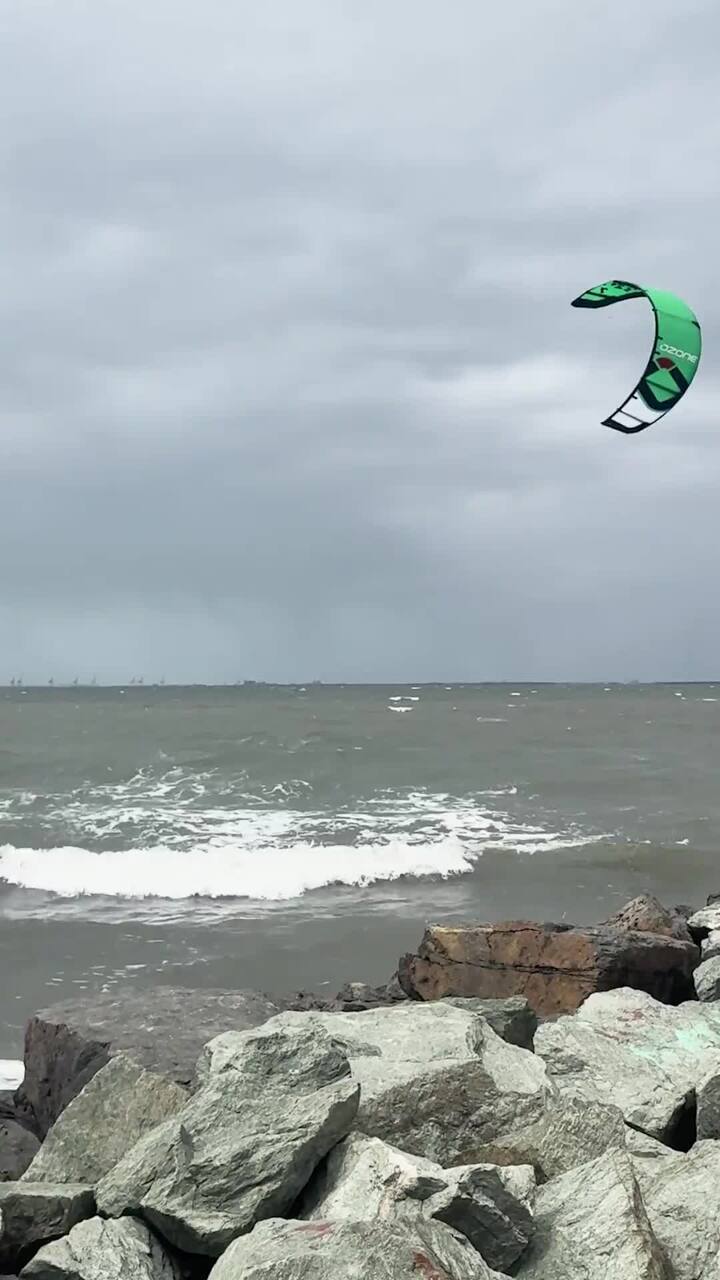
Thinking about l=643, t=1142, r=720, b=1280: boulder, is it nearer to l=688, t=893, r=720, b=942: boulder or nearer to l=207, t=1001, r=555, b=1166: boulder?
l=207, t=1001, r=555, b=1166: boulder

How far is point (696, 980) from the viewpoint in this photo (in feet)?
19.8

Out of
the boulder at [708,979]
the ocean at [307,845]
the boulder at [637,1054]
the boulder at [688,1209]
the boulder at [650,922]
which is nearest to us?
the boulder at [688,1209]

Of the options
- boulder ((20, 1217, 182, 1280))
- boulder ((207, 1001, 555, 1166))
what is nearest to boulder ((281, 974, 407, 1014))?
boulder ((207, 1001, 555, 1166))

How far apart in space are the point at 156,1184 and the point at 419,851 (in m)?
13.2

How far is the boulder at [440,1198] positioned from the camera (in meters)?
2.92

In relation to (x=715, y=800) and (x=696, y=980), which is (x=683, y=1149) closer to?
(x=696, y=980)

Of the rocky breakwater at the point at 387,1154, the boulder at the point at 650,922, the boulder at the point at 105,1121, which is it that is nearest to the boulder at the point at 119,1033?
the rocky breakwater at the point at 387,1154

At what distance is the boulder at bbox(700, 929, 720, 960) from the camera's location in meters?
6.54

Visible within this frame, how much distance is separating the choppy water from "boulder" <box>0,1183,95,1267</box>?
8657 millimetres

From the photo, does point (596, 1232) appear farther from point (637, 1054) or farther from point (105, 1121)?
point (105, 1121)

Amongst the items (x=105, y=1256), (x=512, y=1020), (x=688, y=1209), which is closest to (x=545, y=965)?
(x=512, y=1020)

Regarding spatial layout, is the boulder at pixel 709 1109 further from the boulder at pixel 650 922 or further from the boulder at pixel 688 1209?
the boulder at pixel 650 922

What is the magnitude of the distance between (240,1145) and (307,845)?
1419 cm

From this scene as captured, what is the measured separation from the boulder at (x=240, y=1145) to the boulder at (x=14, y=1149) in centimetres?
110
